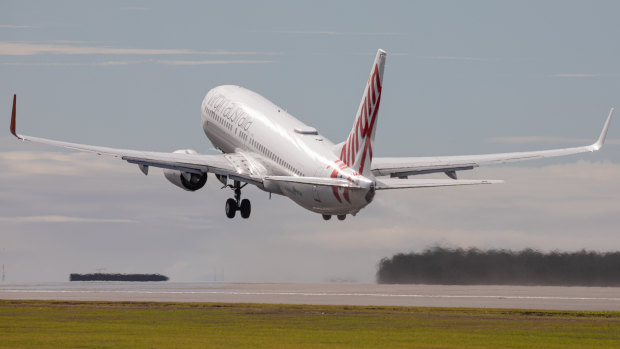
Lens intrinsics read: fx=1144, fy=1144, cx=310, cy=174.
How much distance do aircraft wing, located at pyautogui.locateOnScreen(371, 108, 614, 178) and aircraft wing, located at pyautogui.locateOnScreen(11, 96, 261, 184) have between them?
9083mm

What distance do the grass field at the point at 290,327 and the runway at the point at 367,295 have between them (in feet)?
13.4

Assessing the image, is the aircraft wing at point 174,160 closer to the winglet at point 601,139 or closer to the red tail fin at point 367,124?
the red tail fin at point 367,124

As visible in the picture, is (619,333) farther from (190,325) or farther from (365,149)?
(365,149)

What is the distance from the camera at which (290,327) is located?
47.3 m

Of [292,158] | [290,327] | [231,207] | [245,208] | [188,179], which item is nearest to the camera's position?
[290,327]

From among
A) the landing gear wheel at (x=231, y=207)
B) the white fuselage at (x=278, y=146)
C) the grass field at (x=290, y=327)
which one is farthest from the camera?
the landing gear wheel at (x=231, y=207)

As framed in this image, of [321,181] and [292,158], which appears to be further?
[292,158]

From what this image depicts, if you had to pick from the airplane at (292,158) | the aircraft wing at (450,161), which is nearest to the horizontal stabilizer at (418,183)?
the airplane at (292,158)

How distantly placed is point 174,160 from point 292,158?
10.5 meters

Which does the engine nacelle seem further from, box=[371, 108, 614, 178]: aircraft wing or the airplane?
box=[371, 108, 614, 178]: aircraft wing

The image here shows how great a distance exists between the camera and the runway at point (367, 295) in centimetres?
6038

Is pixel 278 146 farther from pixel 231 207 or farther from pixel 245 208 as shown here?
pixel 231 207

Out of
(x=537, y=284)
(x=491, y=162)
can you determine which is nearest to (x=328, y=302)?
(x=537, y=284)

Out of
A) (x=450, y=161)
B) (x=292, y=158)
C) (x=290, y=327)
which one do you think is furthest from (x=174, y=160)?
(x=290, y=327)
